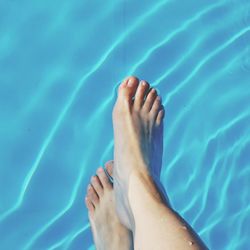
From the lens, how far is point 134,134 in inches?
90.3

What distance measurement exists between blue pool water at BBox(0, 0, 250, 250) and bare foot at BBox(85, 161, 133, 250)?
4cm

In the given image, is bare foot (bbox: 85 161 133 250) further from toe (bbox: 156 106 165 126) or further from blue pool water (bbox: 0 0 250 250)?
toe (bbox: 156 106 165 126)

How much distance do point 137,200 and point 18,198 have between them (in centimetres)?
58

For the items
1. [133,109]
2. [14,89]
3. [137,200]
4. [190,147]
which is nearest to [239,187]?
[190,147]

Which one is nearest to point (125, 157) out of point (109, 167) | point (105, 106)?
point (109, 167)

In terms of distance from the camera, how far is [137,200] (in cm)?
199

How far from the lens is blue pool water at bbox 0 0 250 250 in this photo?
7.88 ft

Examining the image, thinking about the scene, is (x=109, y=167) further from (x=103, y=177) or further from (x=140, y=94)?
(x=140, y=94)

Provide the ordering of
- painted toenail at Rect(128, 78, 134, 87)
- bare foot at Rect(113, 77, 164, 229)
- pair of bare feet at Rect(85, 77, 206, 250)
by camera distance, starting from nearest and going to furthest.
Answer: pair of bare feet at Rect(85, 77, 206, 250), bare foot at Rect(113, 77, 164, 229), painted toenail at Rect(128, 78, 134, 87)

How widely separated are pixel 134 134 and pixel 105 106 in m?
0.27

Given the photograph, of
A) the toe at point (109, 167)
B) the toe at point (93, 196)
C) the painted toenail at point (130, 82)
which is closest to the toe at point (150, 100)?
the painted toenail at point (130, 82)

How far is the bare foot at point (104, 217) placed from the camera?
234cm

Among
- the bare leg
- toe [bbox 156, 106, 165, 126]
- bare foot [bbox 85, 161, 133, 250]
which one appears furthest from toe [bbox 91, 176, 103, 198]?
toe [bbox 156, 106, 165, 126]

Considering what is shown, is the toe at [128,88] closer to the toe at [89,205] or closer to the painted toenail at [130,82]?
the painted toenail at [130,82]
